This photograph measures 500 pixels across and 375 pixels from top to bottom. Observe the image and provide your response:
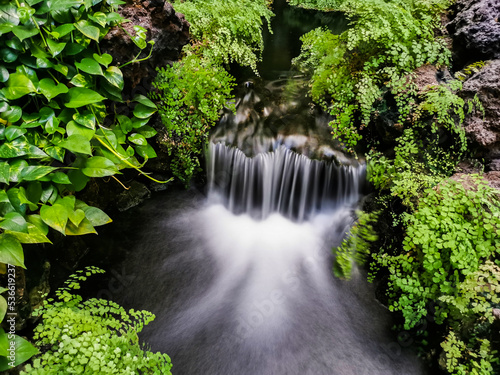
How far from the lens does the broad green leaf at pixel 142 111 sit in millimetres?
3342

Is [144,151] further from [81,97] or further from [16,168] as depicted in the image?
[16,168]

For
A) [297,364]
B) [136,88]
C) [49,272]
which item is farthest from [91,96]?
[297,364]

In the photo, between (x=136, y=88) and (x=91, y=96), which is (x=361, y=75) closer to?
(x=136, y=88)

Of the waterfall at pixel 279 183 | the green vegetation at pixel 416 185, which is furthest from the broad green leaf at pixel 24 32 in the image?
the green vegetation at pixel 416 185

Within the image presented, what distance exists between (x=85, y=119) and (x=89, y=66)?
495 millimetres

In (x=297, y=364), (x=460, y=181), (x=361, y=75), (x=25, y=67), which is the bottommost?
(x=297, y=364)

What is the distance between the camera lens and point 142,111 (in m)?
3.38

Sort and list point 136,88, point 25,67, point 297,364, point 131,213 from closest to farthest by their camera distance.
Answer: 1. point 25,67
2. point 297,364
3. point 136,88
4. point 131,213

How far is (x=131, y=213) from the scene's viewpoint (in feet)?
13.7

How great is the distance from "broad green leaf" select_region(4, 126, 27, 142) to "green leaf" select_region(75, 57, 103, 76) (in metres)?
0.75

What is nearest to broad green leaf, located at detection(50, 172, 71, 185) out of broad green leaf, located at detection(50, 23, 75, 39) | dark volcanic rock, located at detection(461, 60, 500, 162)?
broad green leaf, located at detection(50, 23, 75, 39)

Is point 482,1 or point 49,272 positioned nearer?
point 49,272

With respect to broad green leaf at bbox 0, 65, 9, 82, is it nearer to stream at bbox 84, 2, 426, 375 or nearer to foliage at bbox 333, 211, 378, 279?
stream at bbox 84, 2, 426, 375

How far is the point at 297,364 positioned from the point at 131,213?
2942 millimetres
